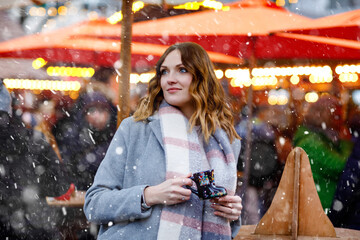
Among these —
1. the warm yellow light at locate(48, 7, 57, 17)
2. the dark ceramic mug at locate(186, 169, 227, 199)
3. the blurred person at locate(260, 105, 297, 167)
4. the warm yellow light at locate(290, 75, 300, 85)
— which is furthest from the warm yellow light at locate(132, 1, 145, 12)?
the warm yellow light at locate(290, 75, 300, 85)

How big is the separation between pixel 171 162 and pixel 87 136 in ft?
9.24

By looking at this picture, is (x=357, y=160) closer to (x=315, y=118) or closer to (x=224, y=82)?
(x=315, y=118)

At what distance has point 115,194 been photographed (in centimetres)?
158

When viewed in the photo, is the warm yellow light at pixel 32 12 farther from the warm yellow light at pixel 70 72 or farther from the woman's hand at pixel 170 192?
the woman's hand at pixel 170 192

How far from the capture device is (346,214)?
11.5ft

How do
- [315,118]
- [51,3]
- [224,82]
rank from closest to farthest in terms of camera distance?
[315,118]
[51,3]
[224,82]

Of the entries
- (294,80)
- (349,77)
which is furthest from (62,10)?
(349,77)

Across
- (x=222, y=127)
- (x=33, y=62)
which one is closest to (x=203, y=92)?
(x=222, y=127)

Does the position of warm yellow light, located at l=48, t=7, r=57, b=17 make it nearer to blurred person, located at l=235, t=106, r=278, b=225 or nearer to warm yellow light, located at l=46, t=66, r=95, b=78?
warm yellow light, located at l=46, t=66, r=95, b=78

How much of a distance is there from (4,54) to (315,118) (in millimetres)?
3202

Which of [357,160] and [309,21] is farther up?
[309,21]

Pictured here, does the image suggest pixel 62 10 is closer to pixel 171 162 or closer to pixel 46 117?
pixel 46 117

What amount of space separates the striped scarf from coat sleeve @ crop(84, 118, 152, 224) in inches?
4.5

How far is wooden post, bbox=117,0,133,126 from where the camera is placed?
137 inches
